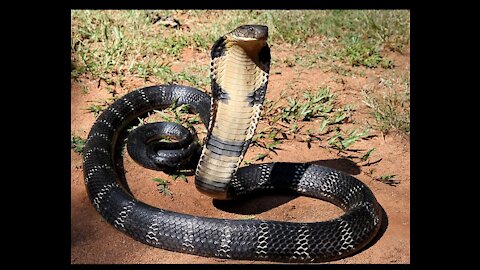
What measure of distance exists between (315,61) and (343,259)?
402 centimetres

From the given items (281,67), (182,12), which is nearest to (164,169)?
(281,67)

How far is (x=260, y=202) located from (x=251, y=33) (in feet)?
5.92

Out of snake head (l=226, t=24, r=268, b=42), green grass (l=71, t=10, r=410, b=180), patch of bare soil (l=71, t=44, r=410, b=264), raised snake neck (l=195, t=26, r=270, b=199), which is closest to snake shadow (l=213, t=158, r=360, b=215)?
patch of bare soil (l=71, t=44, r=410, b=264)

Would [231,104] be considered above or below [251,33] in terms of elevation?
below

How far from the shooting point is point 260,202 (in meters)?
5.66

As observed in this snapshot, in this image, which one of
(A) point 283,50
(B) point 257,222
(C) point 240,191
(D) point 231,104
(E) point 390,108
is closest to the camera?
(B) point 257,222

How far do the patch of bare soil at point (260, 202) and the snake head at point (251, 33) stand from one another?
1.68 m

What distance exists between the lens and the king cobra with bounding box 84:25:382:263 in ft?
15.4

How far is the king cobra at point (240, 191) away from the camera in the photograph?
4684 millimetres

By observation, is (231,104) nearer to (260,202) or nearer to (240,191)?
(240,191)

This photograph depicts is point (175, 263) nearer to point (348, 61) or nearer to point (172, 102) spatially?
point (172, 102)

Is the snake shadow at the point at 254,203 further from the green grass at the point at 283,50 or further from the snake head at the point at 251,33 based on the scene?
the snake head at the point at 251,33

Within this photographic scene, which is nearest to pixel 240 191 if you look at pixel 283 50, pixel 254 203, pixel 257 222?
pixel 254 203

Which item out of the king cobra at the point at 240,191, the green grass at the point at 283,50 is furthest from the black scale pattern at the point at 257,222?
the green grass at the point at 283,50
